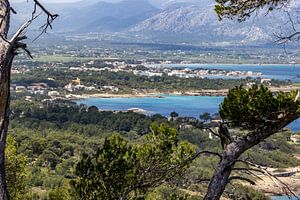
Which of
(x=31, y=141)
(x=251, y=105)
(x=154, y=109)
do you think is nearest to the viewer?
(x=251, y=105)

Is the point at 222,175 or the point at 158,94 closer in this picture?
the point at 222,175

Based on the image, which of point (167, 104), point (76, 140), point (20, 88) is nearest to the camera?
point (76, 140)

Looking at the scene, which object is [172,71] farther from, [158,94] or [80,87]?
[80,87]

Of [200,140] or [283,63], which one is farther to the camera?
[283,63]

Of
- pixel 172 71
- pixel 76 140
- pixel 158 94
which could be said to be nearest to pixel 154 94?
pixel 158 94

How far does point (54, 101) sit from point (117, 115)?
1369cm

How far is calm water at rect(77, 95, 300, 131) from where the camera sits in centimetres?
4397

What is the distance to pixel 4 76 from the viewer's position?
7.59ft

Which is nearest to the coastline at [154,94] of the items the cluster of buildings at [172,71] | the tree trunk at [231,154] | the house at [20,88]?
the house at [20,88]

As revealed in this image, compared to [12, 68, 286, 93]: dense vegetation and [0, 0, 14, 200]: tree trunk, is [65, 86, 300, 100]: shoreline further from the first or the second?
[0, 0, 14, 200]: tree trunk

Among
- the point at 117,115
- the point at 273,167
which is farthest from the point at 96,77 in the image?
the point at 273,167

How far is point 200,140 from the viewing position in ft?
93.1

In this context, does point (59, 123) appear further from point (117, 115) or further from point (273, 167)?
point (273, 167)

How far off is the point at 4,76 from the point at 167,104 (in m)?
46.6
